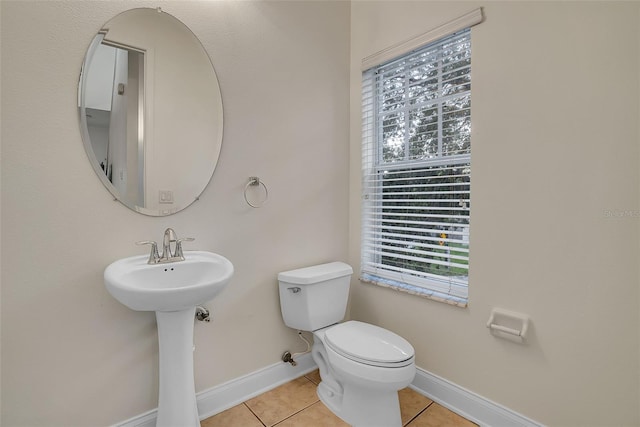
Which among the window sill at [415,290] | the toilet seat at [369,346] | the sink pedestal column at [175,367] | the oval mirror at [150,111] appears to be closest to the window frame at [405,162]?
the window sill at [415,290]

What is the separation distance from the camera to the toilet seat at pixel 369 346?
1.37 m

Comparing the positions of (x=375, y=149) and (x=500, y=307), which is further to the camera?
(x=375, y=149)

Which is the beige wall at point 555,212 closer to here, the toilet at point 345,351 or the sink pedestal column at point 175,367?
the toilet at point 345,351

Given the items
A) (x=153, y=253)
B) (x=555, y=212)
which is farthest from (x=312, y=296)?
(x=555, y=212)

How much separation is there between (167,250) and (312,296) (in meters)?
0.79

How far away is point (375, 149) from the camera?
6.87ft

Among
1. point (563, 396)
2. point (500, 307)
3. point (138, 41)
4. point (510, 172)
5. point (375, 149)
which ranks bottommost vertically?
point (563, 396)

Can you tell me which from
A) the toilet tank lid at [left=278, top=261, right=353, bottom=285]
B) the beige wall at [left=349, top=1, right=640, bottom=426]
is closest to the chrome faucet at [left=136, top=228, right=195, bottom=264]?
the toilet tank lid at [left=278, top=261, right=353, bottom=285]

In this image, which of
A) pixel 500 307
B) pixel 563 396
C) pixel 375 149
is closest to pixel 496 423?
pixel 563 396

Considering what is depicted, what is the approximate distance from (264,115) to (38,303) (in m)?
1.31

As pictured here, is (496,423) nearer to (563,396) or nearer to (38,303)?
(563,396)

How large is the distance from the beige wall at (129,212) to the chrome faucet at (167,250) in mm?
79

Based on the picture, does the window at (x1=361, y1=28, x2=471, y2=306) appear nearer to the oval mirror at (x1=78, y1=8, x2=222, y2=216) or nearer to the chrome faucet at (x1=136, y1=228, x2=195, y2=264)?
the oval mirror at (x1=78, y1=8, x2=222, y2=216)

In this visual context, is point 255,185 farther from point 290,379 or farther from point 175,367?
point 290,379
